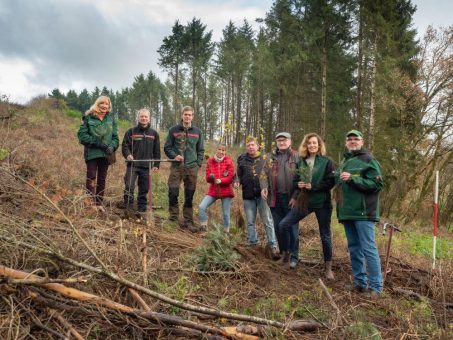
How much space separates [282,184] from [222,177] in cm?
145

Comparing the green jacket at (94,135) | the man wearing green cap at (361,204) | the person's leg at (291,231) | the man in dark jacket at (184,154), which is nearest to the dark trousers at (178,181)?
the man in dark jacket at (184,154)

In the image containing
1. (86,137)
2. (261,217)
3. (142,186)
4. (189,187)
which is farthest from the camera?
(189,187)

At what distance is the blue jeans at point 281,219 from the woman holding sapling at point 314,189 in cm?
23

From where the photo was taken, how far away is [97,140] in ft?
20.1

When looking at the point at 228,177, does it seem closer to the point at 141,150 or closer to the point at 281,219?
the point at 281,219

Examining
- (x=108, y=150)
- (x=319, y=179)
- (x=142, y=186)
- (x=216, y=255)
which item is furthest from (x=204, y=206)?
(x=319, y=179)

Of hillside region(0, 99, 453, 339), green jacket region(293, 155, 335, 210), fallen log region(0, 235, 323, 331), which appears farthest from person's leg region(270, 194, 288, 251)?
fallen log region(0, 235, 323, 331)

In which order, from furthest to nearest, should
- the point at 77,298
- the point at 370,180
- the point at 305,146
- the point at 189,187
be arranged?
the point at 189,187, the point at 305,146, the point at 370,180, the point at 77,298

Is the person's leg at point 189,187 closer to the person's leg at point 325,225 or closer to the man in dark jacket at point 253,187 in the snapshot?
the man in dark jacket at point 253,187

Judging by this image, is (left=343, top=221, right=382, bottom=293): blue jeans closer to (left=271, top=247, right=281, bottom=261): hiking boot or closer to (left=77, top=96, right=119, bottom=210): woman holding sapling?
(left=271, top=247, right=281, bottom=261): hiking boot

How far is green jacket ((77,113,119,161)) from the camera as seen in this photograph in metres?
6.11

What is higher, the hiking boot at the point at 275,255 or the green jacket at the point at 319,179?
the green jacket at the point at 319,179

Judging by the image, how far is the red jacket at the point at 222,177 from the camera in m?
6.71

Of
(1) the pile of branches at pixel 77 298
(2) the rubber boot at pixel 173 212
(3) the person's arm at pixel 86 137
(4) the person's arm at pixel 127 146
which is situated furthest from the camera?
(2) the rubber boot at pixel 173 212
